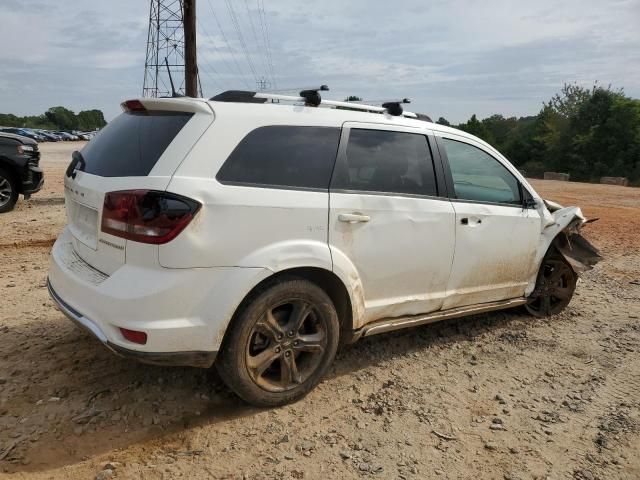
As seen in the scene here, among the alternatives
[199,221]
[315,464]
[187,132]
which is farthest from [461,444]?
[187,132]

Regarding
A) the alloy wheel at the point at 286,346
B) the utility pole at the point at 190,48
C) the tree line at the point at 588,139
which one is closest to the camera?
the alloy wheel at the point at 286,346

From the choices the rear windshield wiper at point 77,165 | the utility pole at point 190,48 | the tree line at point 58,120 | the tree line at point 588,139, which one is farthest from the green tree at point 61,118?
the rear windshield wiper at point 77,165

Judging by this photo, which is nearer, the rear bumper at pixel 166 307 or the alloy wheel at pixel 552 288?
the rear bumper at pixel 166 307

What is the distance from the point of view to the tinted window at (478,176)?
395 centimetres

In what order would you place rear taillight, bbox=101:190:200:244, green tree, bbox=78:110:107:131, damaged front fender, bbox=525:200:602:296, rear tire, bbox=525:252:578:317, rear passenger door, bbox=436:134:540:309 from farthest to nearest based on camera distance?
green tree, bbox=78:110:107:131 → rear tire, bbox=525:252:578:317 → damaged front fender, bbox=525:200:602:296 → rear passenger door, bbox=436:134:540:309 → rear taillight, bbox=101:190:200:244

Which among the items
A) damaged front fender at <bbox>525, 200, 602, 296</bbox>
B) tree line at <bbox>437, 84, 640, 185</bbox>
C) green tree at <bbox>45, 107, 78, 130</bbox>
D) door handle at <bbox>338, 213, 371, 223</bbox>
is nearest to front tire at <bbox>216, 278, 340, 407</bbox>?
door handle at <bbox>338, 213, 371, 223</bbox>

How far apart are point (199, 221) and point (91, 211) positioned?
78 centimetres

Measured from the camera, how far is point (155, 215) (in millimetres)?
2578

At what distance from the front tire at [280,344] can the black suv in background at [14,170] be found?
8131 mm

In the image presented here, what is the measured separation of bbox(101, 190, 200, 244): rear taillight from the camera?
257 cm

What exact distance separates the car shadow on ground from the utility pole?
390 inches

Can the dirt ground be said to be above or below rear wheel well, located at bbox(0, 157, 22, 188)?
below

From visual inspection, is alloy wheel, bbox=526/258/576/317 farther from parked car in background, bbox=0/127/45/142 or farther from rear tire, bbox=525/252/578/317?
parked car in background, bbox=0/127/45/142

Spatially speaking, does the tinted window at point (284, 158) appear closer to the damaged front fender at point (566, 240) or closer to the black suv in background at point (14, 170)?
the damaged front fender at point (566, 240)
